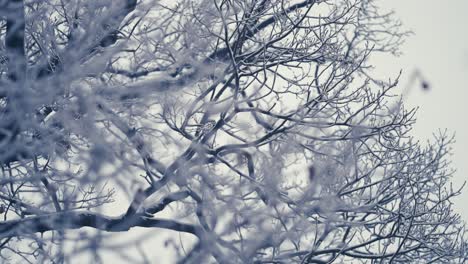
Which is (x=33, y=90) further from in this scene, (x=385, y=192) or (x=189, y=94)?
(x=385, y=192)

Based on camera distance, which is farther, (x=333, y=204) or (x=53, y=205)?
(x=333, y=204)

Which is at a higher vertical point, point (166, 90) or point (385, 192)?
point (166, 90)

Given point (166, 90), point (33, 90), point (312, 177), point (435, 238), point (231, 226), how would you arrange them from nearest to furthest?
point (33, 90)
point (231, 226)
point (312, 177)
point (166, 90)
point (435, 238)

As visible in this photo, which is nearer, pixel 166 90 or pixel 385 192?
pixel 166 90

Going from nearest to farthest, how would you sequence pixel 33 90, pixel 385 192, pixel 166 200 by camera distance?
pixel 33 90, pixel 166 200, pixel 385 192

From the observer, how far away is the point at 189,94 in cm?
674

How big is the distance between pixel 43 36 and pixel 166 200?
2.21 m

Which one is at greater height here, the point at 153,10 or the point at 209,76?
the point at 153,10

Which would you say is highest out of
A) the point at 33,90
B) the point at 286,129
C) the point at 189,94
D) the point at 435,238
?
the point at 189,94

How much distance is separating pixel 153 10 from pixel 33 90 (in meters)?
3.47

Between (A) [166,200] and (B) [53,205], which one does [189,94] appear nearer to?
(A) [166,200]

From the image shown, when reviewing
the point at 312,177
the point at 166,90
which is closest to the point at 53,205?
the point at 166,90

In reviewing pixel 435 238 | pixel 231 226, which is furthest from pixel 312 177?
pixel 435 238

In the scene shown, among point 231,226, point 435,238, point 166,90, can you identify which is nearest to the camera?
point 231,226
